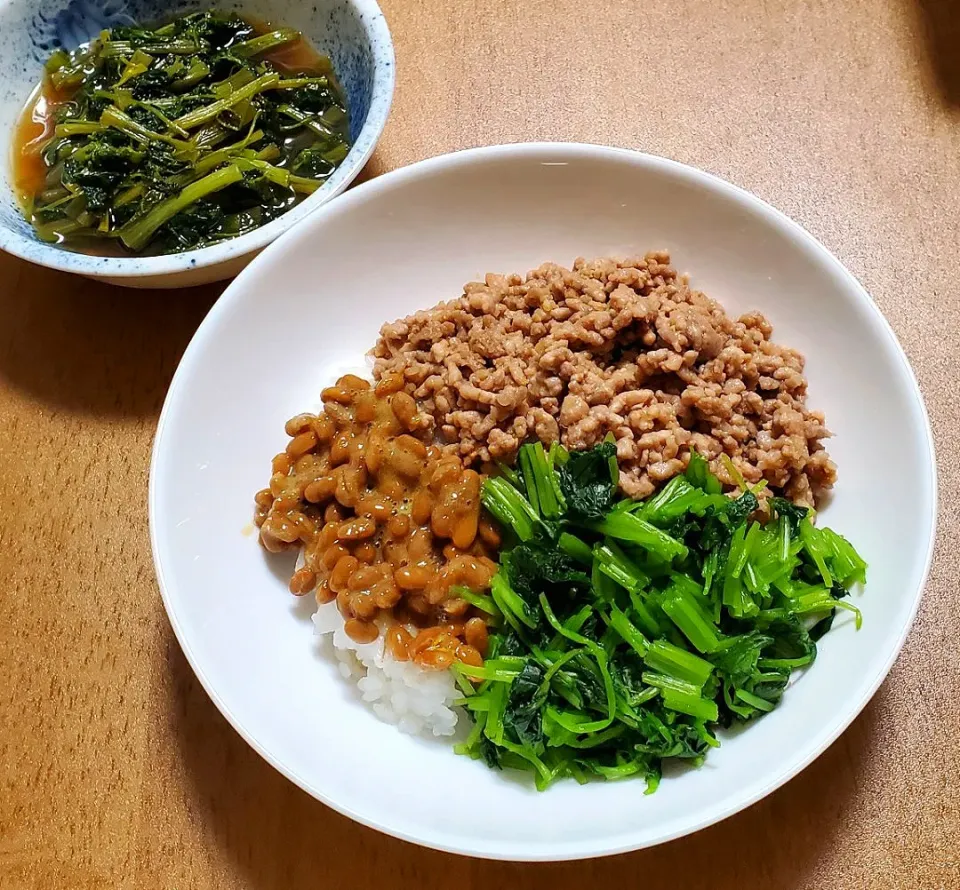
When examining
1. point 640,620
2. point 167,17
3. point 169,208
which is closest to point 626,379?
point 640,620

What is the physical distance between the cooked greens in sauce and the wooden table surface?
26 cm

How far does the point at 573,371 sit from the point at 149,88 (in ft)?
6.85

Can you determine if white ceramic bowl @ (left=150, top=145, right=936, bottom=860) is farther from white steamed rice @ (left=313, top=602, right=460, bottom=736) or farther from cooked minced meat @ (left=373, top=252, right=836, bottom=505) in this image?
cooked minced meat @ (left=373, top=252, right=836, bottom=505)

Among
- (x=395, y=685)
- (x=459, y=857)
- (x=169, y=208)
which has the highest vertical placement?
(x=169, y=208)

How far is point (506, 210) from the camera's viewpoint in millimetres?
2814

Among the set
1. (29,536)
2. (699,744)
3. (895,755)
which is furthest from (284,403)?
(895,755)

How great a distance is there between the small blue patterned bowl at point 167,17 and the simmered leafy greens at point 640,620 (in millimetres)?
1339

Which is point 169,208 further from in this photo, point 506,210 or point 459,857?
point 459,857

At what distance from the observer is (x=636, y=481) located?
2.25 m

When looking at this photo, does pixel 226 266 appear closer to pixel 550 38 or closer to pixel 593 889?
pixel 550 38

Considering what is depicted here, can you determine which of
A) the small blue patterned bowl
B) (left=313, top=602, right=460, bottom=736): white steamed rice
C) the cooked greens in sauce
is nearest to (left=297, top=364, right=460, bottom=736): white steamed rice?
(left=313, top=602, right=460, bottom=736): white steamed rice

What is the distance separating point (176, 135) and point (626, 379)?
195cm

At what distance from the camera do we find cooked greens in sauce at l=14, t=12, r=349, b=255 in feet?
9.77

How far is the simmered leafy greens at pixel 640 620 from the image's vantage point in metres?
2.07
